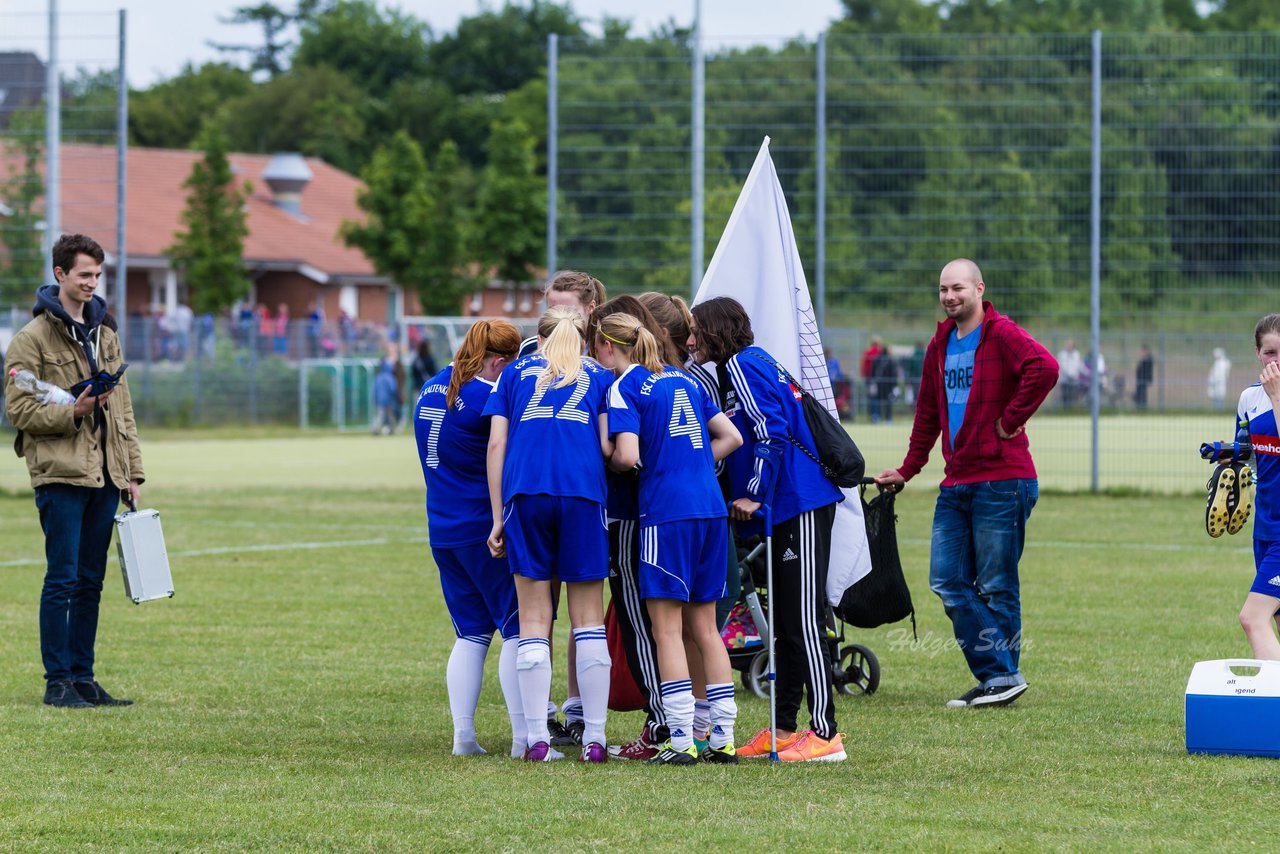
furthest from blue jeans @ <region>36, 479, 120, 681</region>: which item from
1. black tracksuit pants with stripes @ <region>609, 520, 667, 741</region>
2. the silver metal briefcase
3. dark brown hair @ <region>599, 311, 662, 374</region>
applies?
dark brown hair @ <region>599, 311, 662, 374</region>

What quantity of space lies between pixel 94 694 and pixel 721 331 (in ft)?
11.1

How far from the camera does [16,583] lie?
40.3 ft

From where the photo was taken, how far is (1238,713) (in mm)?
6715

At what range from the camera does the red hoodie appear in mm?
7877

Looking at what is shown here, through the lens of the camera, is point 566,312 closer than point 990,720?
Yes

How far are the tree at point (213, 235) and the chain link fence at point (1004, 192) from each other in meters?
30.0

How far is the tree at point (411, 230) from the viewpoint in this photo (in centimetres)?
5184

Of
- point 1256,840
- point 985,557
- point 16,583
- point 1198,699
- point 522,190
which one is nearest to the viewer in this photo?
point 1256,840

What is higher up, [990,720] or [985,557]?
[985,557]

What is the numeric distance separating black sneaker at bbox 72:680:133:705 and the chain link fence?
12.3 metres

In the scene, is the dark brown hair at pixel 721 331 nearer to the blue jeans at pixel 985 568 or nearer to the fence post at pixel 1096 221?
the blue jeans at pixel 985 568

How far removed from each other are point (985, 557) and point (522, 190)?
46847 mm

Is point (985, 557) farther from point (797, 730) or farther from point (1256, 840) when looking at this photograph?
point (1256, 840)

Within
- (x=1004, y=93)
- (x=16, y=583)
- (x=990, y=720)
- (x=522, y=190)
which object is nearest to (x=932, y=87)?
(x=1004, y=93)
